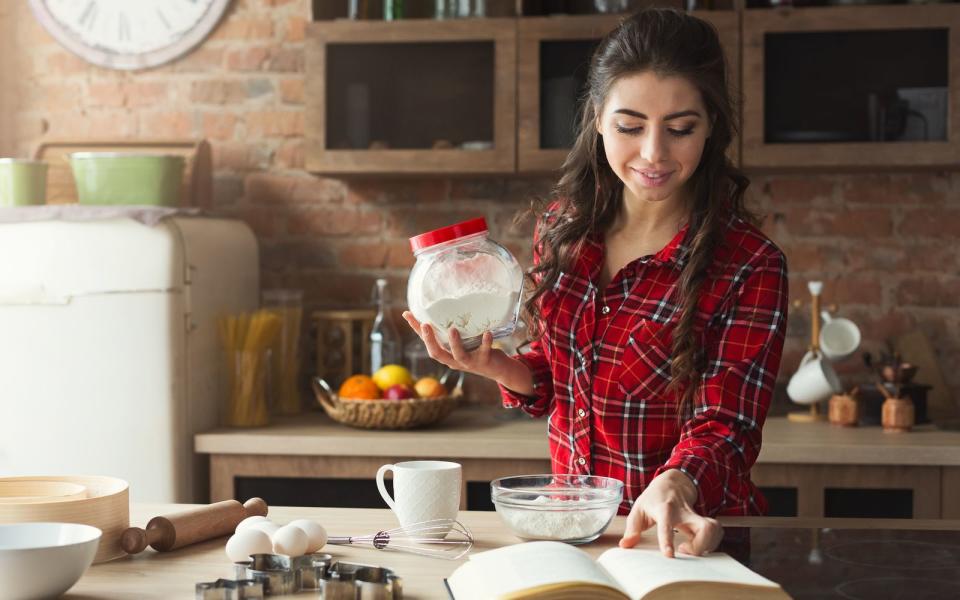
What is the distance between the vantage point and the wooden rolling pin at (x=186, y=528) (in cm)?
122

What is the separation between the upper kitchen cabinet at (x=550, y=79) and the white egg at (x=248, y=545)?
1.70m

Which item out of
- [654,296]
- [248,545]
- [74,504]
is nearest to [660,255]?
[654,296]

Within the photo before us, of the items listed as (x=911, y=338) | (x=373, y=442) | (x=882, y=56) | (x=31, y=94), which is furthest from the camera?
(x=31, y=94)

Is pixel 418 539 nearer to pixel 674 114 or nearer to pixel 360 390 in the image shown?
pixel 674 114

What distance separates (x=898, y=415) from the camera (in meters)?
2.57

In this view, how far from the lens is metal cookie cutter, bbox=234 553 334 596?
107cm

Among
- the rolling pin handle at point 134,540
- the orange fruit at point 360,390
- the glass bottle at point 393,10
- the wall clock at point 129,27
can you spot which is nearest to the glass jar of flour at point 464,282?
the rolling pin handle at point 134,540

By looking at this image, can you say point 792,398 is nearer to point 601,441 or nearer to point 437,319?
point 601,441

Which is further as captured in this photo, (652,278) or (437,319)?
(652,278)

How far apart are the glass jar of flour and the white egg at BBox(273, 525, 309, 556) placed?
0.33 metres

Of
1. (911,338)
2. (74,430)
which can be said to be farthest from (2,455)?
(911,338)

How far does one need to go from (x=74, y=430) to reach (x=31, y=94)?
3.92 feet

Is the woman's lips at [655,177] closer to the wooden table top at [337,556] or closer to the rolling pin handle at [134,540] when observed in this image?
the wooden table top at [337,556]

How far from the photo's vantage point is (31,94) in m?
3.19
